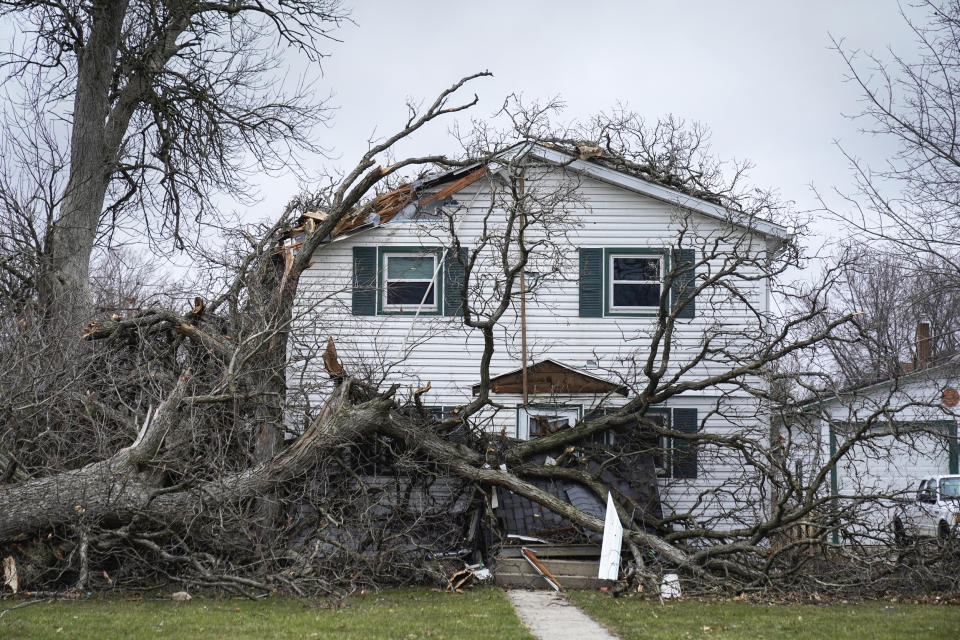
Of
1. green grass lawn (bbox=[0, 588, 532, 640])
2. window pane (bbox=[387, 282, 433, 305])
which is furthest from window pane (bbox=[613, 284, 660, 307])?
green grass lawn (bbox=[0, 588, 532, 640])

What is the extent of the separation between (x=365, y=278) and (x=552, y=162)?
372 cm

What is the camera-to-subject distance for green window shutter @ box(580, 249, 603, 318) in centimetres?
1547

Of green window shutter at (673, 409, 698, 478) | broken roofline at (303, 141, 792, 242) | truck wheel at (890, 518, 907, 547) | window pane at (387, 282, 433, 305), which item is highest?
broken roofline at (303, 141, 792, 242)

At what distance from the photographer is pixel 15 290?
15.0 m

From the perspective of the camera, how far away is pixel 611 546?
11.1 meters

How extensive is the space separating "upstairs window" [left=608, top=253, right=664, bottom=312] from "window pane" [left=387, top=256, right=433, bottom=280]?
3.14 metres

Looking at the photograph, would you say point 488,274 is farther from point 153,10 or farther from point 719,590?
point 153,10

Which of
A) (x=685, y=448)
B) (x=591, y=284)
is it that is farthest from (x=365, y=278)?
(x=685, y=448)

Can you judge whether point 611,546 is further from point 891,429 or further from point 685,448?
point 891,429

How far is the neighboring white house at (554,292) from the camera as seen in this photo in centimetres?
1503

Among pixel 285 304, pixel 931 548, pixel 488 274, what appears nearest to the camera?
pixel 931 548

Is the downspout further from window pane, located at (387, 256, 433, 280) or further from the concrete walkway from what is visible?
the concrete walkway

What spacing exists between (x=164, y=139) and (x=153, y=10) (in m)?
2.31

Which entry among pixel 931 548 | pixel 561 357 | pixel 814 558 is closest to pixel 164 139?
pixel 561 357
